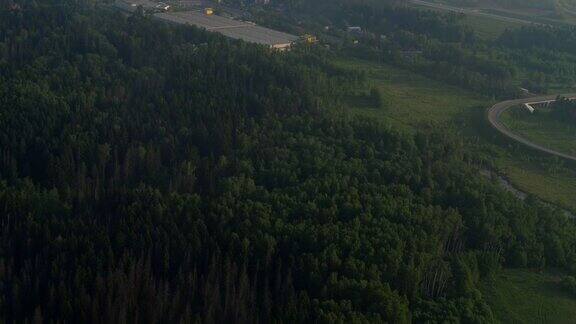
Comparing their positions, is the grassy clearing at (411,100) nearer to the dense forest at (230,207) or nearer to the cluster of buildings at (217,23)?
the dense forest at (230,207)

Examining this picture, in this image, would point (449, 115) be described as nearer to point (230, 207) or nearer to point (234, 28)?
point (234, 28)

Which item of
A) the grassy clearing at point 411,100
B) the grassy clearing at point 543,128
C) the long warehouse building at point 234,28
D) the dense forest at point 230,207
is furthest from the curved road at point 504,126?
the long warehouse building at point 234,28

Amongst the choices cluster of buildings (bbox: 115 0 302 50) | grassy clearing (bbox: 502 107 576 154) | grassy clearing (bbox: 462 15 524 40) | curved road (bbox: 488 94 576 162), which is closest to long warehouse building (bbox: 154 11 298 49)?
cluster of buildings (bbox: 115 0 302 50)

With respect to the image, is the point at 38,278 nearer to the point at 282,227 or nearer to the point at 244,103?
the point at 282,227

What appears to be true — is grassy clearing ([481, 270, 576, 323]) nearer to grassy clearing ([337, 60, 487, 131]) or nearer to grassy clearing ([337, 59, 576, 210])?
grassy clearing ([337, 59, 576, 210])

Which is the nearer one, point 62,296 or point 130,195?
point 62,296

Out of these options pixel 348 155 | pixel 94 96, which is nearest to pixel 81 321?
pixel 348 155
